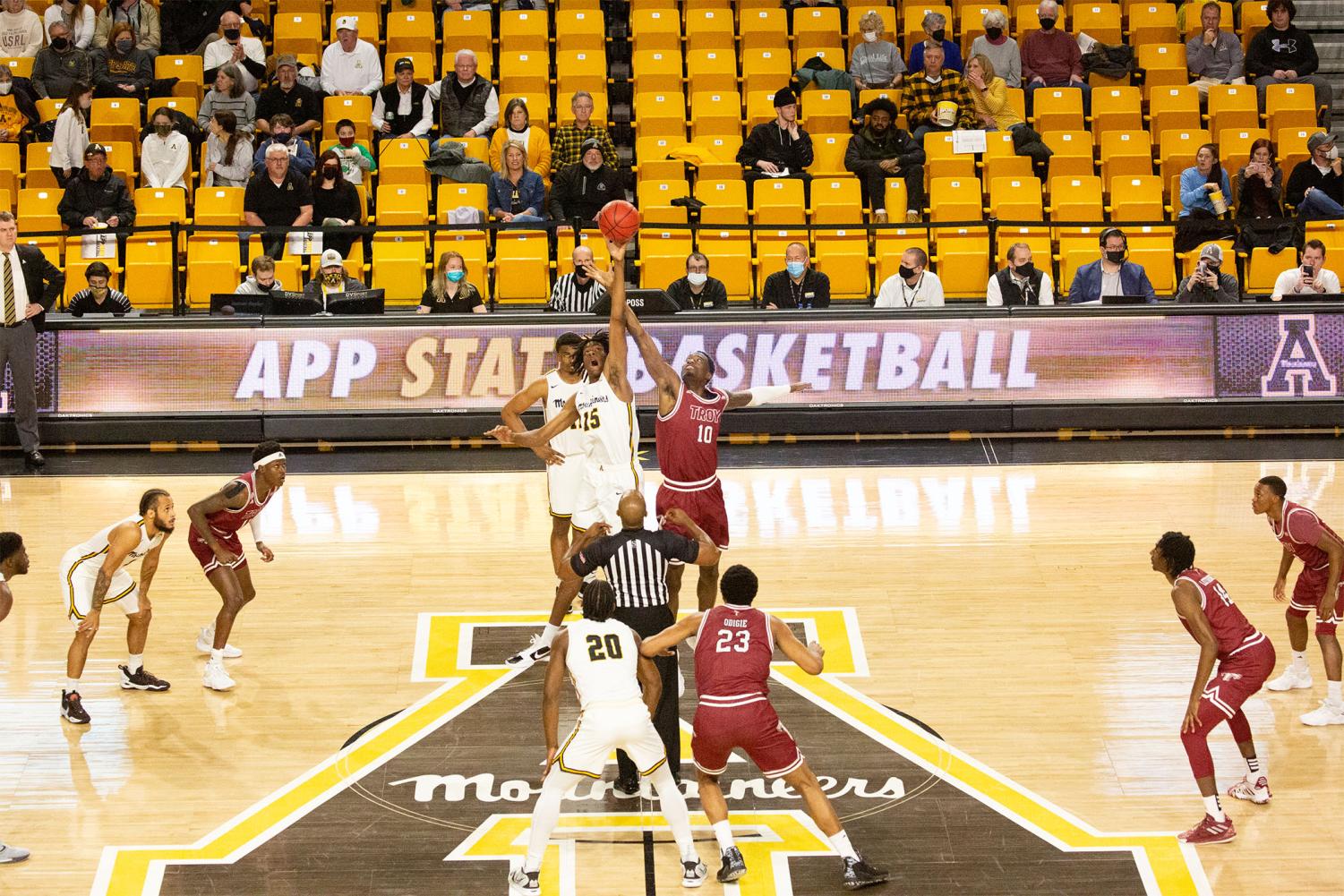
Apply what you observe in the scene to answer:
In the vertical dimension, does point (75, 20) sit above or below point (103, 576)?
above

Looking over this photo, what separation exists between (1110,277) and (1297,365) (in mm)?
1897

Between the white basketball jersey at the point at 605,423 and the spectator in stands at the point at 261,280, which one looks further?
the spectator in stands at the point at 261,280

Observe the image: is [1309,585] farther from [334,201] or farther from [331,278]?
[334,201]

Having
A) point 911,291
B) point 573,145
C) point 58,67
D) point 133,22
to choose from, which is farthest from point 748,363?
point 58,67

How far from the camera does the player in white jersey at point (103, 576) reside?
10.0 meters

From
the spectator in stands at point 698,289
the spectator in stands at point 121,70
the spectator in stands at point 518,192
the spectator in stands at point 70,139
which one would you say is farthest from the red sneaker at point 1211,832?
the spectator in stands at point 121,70

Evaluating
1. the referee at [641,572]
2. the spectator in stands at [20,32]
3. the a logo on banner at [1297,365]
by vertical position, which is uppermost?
the spectator in stands at [20,32]

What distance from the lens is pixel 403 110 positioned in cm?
1880

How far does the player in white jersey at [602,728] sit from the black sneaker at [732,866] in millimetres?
107

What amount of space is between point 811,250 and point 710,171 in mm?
1529

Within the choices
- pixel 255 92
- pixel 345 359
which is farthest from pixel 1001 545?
pixel 255 92

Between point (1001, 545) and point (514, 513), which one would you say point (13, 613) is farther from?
point (1001, 545)

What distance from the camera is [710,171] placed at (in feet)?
59.4

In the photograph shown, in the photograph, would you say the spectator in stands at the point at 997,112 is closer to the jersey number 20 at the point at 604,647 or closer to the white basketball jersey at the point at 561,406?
the white basketball jersey at the point at 561,406
